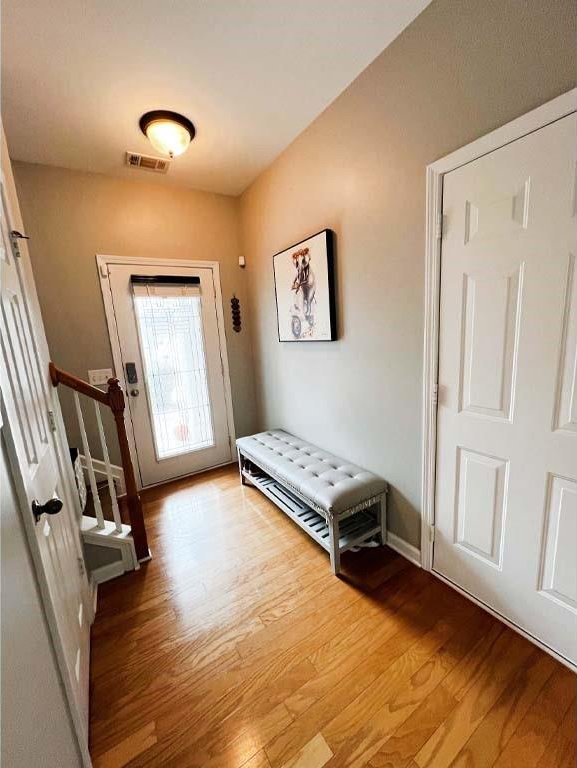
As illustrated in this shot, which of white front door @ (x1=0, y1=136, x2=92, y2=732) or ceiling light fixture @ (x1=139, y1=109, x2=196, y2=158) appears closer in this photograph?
white front door @ (x1=0, y1=136, x2=92, y2=732)

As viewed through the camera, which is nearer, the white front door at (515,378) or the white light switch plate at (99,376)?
the white front door at (515,378)

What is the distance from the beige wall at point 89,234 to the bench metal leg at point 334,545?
209 cm

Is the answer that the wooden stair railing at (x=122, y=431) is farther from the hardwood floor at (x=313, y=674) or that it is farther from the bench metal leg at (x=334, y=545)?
the bench metal leg at (x=334, y=545)

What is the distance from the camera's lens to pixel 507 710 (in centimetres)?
110

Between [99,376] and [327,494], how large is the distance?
7.01 ft

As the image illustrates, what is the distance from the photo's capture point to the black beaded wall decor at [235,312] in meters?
3.12

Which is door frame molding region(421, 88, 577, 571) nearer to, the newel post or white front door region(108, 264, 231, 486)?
the newel post

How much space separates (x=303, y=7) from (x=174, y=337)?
7.37 feet

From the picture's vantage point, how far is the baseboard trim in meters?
1.77

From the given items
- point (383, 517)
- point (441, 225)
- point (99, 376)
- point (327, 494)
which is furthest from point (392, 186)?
point (99, 376)

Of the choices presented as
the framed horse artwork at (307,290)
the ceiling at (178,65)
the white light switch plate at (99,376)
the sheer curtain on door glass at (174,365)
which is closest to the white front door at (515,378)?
the framed horse artwork at (307,290)

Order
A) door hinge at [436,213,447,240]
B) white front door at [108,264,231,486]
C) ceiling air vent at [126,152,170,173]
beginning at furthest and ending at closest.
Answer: white front door at [108,264,231,486] → ceiling air vent at [126,152,170,173] → door hinge at [436,213,447,240]

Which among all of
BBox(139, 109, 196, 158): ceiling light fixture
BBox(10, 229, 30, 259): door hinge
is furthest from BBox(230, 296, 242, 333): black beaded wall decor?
BBox(10, 229, 30, 259): door hinge

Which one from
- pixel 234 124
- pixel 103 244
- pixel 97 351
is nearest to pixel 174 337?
pixel 97 351
